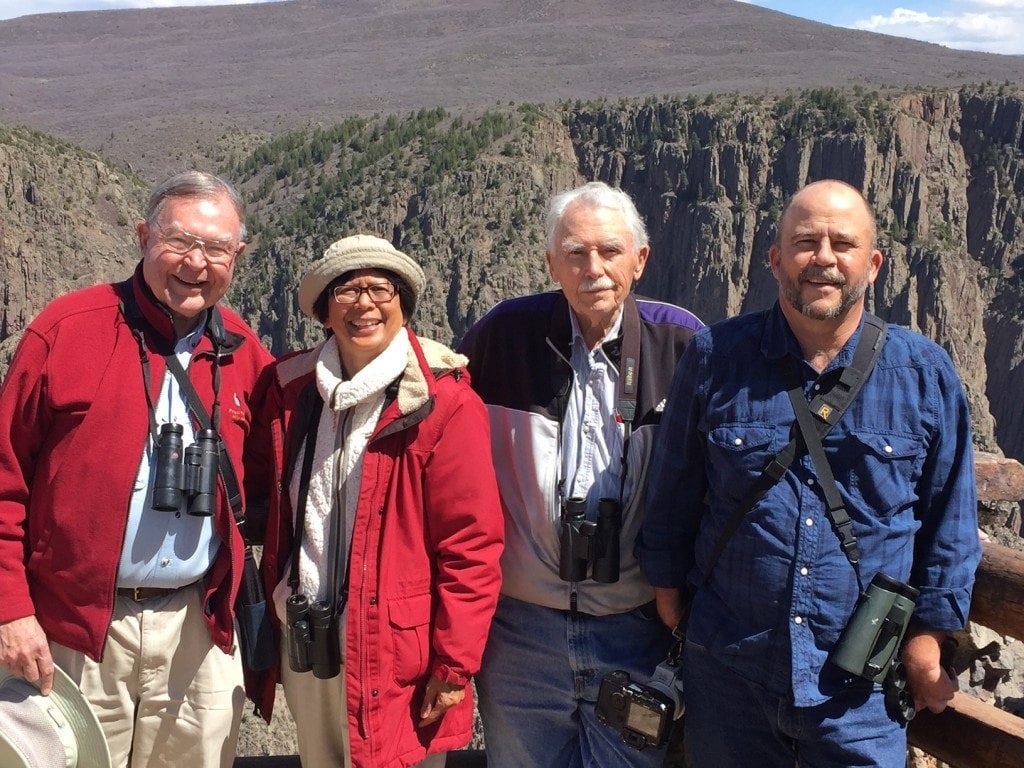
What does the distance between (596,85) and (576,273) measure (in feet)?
315

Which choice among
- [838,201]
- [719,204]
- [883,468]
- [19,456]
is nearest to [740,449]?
→ [883,468]

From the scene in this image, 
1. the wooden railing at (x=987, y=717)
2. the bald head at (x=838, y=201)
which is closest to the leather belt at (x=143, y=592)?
the bald head at (x=838, y=201)

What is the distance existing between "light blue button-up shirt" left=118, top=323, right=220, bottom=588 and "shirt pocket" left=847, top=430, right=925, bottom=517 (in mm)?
1842

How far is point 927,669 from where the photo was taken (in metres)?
2.89

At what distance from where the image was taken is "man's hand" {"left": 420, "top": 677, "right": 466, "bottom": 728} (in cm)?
311

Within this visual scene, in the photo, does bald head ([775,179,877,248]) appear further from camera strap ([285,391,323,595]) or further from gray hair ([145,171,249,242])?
gray hair ([145,171,249,242])

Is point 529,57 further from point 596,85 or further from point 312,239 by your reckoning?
point 312,239

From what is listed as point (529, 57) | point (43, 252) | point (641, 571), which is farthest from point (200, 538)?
point (529, 57)

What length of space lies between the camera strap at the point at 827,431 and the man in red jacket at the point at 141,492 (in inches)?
59.2

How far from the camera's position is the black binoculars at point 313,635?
120 inches

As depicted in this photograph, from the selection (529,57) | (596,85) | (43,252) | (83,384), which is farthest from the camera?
(529,57)

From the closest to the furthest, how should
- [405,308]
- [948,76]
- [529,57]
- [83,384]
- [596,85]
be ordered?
1. [83,384]
2. [405,308]
3. [948,76]
4. [596,85]
5. [529,57]

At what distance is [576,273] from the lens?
3.35 meters

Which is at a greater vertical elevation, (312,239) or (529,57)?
(529,57)
